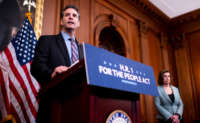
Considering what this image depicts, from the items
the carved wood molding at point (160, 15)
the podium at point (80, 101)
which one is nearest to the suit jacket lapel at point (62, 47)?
the podium at point (80, 101)

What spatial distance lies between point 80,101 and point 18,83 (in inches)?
59.3

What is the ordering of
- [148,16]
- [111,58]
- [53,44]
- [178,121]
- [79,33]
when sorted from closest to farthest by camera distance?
[111,58] → [53,44] → [178,121] → [79,33] → [148,16]

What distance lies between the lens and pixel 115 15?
5.39 m

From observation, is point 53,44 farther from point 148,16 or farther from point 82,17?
point 148,16

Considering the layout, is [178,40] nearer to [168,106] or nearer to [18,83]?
[168,106]

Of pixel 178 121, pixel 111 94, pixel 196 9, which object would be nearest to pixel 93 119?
pixel 111 94

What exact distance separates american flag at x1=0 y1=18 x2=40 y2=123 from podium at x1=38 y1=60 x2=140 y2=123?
0.93m

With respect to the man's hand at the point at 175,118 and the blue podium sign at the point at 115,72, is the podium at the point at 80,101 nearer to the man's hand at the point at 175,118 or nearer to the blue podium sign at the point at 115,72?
the blue podium sign at the point at 115,72

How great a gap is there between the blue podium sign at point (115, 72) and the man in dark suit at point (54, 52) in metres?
0.41

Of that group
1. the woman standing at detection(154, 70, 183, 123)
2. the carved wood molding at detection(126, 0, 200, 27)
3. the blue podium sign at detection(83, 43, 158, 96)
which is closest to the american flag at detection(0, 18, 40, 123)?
the blue podium sign at detection(83, 43, 158, 96)

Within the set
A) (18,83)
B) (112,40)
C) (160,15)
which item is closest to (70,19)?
(18,83)

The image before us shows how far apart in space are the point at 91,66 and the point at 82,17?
3602 mm

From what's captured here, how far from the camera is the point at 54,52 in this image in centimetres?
156

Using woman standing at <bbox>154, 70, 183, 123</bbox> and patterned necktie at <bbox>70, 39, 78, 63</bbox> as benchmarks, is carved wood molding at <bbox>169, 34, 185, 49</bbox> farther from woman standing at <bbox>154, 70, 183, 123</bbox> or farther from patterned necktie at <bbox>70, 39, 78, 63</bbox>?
patterned necktie at <bbox>70, 39, 78, 63</bbox>
